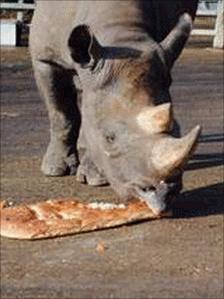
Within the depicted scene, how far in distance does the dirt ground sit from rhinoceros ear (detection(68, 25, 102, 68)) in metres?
1.00

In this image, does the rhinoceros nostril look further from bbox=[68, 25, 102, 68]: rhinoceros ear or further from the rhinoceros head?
bbox=[68, 25, 102, 68]: rhinoceros ear

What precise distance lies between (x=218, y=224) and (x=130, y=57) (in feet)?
3.78

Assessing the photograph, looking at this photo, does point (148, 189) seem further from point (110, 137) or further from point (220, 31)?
point (220, 31)

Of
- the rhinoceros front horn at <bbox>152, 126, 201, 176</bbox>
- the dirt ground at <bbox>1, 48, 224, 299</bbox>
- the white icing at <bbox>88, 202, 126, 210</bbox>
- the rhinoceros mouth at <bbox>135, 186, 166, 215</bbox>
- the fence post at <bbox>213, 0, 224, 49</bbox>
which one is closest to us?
the dirt ground at <bbox>1, 48, 224, 299</bbox>

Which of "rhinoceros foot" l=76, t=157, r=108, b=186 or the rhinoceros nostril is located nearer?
the rhinoceros nostril

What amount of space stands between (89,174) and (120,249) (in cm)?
159

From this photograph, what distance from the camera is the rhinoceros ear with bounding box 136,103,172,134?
21.4 feet

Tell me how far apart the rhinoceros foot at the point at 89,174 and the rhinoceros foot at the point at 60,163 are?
0.31 metres

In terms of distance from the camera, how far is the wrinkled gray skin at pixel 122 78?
6.51 metres

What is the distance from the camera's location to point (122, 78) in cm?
681

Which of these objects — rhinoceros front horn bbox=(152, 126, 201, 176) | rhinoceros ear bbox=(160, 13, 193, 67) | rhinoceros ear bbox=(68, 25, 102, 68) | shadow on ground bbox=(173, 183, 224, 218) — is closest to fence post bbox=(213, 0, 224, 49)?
shadow on ground bbox=(173, 183, 224, 218)

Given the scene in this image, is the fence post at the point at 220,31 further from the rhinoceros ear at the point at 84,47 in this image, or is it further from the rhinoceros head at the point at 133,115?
the rhinoceros ear at the point at 84,47

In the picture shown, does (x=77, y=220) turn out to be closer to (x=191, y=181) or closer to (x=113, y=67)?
(x=113, y=67)

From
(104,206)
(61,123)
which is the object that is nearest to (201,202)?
(104,206)
